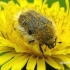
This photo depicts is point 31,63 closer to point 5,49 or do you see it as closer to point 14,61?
point 14,61

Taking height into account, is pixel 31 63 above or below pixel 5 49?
below

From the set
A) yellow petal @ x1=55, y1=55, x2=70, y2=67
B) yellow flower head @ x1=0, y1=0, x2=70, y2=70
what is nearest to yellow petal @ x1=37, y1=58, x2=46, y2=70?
yellow flower head @ x1=0, y1=0, x2=70, y2=70

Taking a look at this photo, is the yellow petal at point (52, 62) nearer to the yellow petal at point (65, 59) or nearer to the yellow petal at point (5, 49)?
the yellow petal at point (65, 59)

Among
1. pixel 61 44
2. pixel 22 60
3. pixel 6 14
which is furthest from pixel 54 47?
pixel 6 14

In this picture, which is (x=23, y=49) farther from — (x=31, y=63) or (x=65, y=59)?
(x=65, y=59)

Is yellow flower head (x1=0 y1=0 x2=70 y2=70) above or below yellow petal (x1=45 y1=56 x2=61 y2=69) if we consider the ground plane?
above

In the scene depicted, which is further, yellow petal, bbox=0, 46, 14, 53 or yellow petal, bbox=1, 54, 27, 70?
yellow petal, bbox=0, 46, 14, 53

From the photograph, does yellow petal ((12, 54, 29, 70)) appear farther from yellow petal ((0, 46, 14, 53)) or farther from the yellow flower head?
yellow petal ((0, 46, 14, 53))

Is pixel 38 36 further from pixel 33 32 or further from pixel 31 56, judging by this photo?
pixel 31 56

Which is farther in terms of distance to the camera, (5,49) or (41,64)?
(5,49)

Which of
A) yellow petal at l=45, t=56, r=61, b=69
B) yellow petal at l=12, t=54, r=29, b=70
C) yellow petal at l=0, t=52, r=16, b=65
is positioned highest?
yellow petal at l=0, t=52, r=16, b=65

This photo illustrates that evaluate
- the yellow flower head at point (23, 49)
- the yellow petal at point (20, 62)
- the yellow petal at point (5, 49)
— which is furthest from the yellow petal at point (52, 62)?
the yellow petal at point (5, 49)

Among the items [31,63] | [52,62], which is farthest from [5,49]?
[52,62]
